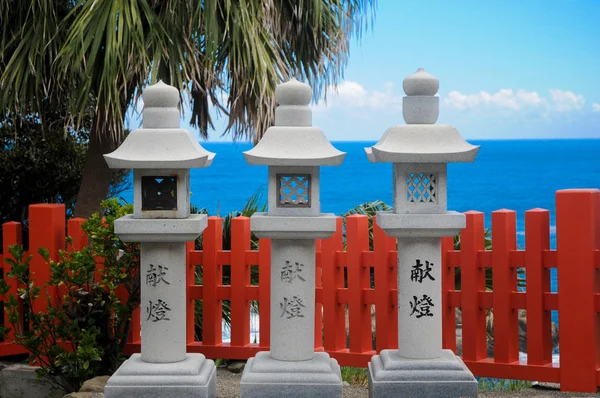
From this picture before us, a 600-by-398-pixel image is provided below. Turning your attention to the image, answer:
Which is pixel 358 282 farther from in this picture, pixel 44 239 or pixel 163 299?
pixel 44 239

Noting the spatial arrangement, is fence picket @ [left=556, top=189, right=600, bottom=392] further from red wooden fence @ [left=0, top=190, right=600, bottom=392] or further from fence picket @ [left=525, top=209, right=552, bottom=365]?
fence picket @ [left=525, top=209, right=552, bottom=365]

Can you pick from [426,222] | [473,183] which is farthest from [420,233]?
[473,183]

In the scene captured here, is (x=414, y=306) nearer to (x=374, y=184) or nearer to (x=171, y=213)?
(x=171, y=213)

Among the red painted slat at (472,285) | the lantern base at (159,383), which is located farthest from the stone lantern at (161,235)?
the red painted slat at (472,285)

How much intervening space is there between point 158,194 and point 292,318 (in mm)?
1037

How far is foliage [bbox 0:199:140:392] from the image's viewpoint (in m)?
5.53

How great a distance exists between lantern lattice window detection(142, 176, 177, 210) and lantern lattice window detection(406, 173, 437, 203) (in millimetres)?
1325

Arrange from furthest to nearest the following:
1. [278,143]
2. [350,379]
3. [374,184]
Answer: [374,184] → [350,379] → [278,143]

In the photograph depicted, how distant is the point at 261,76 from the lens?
7.39m

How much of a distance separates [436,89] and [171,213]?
1654 mm

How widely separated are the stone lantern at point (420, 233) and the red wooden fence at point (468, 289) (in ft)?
3.07

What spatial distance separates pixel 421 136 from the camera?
437cm

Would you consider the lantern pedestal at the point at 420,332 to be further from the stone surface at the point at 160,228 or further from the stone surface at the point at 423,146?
the stone surface at the point at 160,228

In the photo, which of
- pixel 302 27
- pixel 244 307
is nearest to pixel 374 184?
pixel 302 27
